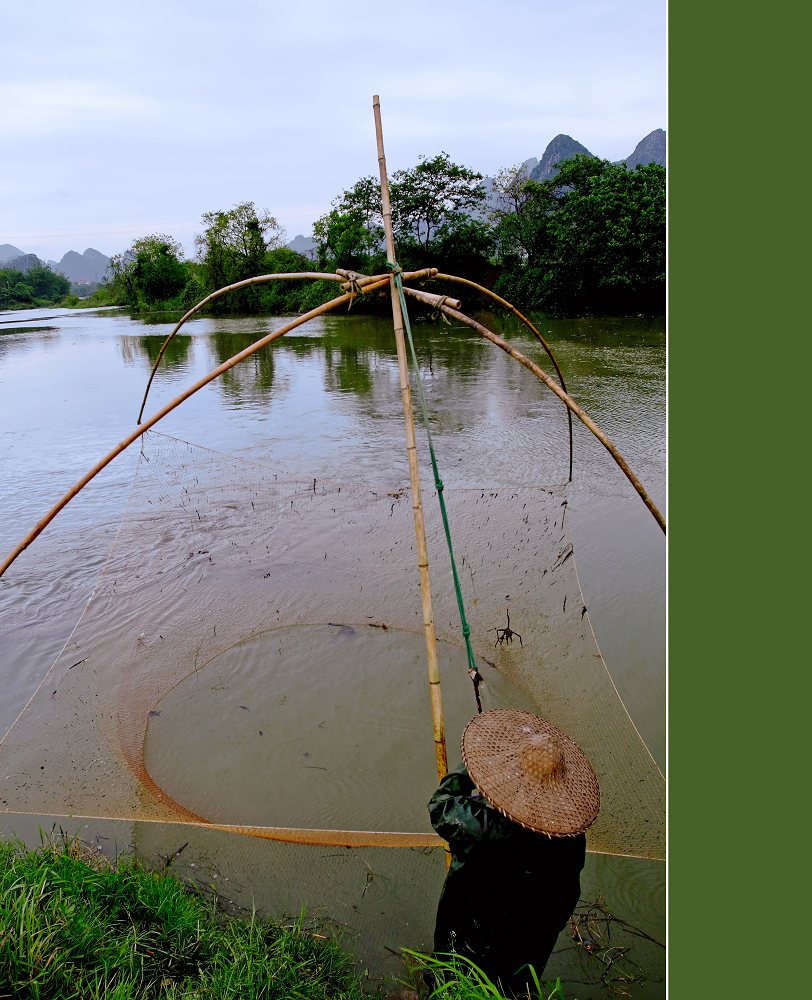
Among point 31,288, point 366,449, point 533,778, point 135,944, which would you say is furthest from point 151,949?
point 31,288

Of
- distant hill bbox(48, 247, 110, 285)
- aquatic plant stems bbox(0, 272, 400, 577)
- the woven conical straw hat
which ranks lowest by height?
the woven conical straw hat

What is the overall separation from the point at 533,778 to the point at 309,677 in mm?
1596

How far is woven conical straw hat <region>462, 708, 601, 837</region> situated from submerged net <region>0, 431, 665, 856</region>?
2.02 ft

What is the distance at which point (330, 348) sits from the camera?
12.2m

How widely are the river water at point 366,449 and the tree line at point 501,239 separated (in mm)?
2906

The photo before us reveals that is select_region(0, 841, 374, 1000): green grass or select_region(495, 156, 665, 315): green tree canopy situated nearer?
select_region(0, 841, 374, 1000): green grass

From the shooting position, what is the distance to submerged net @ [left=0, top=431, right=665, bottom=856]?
2047 mm

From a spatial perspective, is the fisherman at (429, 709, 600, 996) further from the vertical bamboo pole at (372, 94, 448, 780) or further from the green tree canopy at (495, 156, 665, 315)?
the green tree canopy at (495, 156, 665, 315)

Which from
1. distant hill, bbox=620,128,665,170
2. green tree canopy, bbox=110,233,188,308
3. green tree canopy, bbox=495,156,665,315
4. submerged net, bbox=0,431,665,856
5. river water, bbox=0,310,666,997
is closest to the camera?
submerged net, bbox=0,431,665,856

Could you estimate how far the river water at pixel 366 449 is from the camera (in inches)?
89.4

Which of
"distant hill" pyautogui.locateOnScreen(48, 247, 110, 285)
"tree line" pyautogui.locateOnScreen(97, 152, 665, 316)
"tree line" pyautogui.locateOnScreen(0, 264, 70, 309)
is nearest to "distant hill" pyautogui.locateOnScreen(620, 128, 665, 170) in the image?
"tree line" pyautogui.locateOnScreen(97, 152, 665, 316)

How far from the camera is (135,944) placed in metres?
1.39

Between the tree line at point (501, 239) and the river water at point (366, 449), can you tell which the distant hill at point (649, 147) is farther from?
the river water at point (366, 449)

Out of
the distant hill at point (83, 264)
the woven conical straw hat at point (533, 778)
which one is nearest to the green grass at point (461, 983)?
the woven conical straw hat at point (533, 778)
